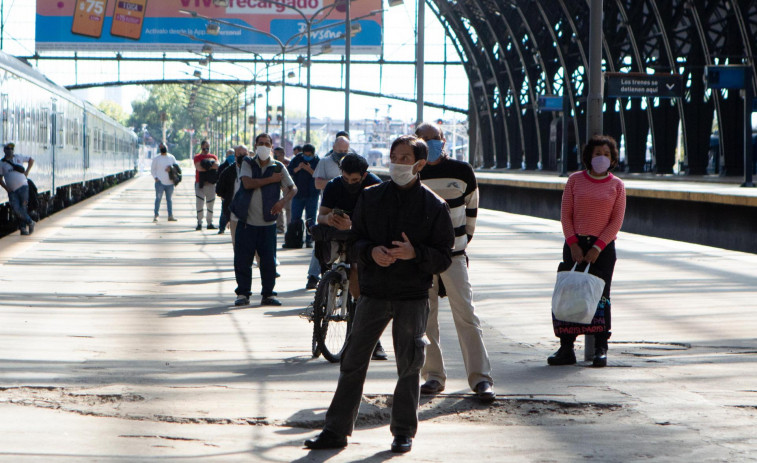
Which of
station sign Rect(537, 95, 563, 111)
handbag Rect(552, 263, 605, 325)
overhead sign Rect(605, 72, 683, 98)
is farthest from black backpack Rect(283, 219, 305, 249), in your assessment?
station sign Rect(537, 95, 563, 111)

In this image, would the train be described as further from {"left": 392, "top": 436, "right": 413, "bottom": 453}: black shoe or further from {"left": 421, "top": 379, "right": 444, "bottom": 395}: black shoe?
{"left": 392, "top": 436, "right": 413, "bottom": 453}: black shoe

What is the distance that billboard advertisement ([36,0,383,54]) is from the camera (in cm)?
5462

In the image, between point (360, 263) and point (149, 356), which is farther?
point (149, 356)

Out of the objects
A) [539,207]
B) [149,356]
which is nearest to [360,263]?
[149,356]

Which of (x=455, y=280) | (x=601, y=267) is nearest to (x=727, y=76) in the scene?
Result: (x=601, y=267)

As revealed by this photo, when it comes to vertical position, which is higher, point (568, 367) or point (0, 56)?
point (0, 56)

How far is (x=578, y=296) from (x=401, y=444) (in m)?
2.89

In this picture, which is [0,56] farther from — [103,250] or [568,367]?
[568,367]

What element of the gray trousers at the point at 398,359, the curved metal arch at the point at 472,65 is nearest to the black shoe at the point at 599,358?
the gray trousers at the point at 398,359

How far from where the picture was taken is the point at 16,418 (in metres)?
6.90

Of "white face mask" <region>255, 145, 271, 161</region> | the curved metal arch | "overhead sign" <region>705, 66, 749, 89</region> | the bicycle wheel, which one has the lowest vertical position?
the bicycle wheel

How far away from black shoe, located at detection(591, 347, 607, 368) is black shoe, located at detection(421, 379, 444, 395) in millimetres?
1590

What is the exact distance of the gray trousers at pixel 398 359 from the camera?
6285 mm

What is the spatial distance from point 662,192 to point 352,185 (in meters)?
15.2
